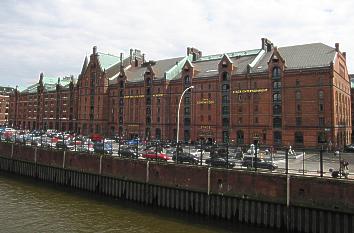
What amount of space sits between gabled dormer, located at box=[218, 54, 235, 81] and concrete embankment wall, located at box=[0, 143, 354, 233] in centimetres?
3890

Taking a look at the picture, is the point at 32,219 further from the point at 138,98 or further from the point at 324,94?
the point at 138,98

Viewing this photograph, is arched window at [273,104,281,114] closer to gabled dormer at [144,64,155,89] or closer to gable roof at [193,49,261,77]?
gable roof at [193,49,261,77]

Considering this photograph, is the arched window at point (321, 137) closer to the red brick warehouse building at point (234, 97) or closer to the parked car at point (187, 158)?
the red brick warehouse building at point (234, 97)

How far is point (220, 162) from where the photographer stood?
26734 mm

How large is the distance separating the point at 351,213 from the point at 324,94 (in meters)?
40.9

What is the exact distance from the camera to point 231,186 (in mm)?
25359

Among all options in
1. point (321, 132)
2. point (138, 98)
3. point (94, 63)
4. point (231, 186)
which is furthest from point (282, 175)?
point (94, 63)

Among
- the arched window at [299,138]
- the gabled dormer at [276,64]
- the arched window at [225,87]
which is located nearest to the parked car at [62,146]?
the arched window at [225,87]

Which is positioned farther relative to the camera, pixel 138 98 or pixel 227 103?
pixel 138 98

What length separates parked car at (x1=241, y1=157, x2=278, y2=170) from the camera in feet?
81.6

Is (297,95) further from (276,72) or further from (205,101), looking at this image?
(205,101)

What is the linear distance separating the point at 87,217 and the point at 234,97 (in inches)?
1815

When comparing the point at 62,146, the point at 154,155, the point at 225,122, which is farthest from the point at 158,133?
the point at 154,155

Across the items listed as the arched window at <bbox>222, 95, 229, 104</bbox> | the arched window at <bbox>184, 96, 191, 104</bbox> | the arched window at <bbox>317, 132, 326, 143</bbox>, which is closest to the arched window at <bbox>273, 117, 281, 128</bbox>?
the arched window at <bbox>317, 132, 326, 143</bbox>
